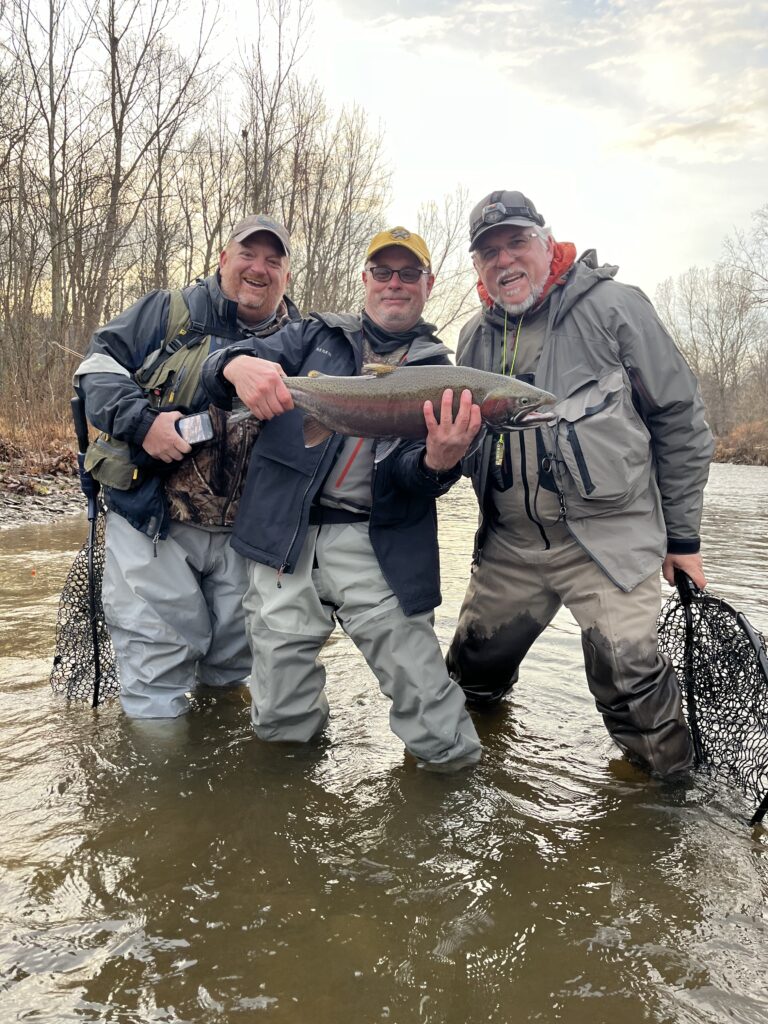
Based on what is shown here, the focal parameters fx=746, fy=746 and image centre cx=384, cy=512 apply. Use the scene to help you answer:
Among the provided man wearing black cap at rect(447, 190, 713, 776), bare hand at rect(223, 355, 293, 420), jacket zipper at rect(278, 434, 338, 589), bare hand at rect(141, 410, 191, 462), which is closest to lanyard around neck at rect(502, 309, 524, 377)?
man wearing black cap at rect(447, 190, 713, 776)

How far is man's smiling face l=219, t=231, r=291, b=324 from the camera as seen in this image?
4172mm

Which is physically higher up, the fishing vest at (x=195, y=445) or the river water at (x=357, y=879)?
the fishing vest at (x=195, y=445)

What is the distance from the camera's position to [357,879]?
2928 millimetres

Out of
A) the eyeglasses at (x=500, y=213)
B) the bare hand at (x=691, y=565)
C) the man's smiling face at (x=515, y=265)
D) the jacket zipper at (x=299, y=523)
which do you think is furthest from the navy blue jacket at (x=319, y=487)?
the bare hand at (x=691, y=565)

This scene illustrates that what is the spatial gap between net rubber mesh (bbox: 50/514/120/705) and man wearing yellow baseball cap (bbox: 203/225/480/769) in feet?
3.79

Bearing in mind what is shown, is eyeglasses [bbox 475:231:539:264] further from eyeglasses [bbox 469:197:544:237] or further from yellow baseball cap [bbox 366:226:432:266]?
yellow baseball cap [bbox 366:226:432:266]

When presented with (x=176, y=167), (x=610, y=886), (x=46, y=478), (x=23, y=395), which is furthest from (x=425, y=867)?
(x=176, y=167)

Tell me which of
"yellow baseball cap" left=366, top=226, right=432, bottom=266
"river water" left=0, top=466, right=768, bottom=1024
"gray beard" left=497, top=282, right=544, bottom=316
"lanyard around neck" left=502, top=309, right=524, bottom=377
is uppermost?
"yellow baseball cap" left=366, top=226, right=432, bottom=266

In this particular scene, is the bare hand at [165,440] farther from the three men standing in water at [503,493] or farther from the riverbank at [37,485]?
the riverbank at [37,485]

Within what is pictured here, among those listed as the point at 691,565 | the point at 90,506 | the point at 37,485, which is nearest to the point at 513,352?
the point at 691,565

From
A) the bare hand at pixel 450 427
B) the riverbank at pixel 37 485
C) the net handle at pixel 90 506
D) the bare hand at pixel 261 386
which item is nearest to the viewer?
the bare hand at pixel 450 427

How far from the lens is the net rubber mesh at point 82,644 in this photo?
4574 millimetres

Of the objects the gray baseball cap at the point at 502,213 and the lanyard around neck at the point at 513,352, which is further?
the lanyard around neck at the point at 513,352

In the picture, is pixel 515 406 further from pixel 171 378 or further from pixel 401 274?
pixel 171 378
